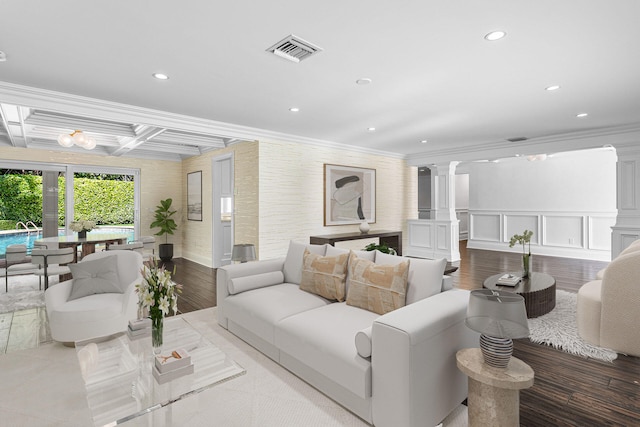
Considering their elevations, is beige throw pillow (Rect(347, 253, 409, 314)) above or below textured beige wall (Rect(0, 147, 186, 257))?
below

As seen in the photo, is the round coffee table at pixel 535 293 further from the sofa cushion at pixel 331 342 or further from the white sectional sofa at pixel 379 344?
the sofa cushion at pixel 331 342

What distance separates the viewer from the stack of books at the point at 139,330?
2.35m

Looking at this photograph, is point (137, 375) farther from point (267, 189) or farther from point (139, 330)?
point (267, 189)

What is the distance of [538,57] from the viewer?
9.19 feet

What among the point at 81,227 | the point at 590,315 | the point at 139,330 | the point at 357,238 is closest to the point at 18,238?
the point at 81,227

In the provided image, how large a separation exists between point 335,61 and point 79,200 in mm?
6717

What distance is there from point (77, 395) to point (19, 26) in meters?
2.57

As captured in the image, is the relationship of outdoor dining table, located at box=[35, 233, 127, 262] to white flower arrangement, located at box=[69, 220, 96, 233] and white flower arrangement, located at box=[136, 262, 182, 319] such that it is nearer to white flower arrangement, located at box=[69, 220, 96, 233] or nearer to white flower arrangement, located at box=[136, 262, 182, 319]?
white flower arrangement, located at box=[69, 220, 96, 233]

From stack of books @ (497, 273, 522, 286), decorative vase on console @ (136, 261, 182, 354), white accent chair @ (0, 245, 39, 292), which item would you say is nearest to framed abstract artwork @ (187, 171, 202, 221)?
white accent chair @ (0, 245, 39, 292)

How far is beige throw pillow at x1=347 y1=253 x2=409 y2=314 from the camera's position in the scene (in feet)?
8.15

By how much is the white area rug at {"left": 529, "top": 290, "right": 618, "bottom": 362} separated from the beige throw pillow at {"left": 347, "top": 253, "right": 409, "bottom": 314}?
1311 millimetres

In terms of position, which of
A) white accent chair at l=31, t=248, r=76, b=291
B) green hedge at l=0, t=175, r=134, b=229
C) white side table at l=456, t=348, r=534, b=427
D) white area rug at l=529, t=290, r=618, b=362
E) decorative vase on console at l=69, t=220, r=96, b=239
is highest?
green hedge at l=0, t=175, r=134, b=229

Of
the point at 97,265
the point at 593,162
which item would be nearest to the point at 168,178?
the point at 97,265

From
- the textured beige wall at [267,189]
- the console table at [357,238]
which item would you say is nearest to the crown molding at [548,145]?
the textured beige wall at [267,189]
